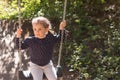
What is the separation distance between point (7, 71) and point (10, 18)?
6.50ft

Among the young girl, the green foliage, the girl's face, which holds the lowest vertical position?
the green foliage

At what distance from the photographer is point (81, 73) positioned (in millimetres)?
6875

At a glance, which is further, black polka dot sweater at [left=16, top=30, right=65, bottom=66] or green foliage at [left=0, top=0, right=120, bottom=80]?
green foliage at [left=0, top=0, right=120, bottom=80]

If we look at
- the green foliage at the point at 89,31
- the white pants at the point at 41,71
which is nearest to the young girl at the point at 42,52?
the white pants at the point at 41,71

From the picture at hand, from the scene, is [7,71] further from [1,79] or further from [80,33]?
[80,33]

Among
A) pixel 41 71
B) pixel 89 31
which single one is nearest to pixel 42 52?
pixel 41 71

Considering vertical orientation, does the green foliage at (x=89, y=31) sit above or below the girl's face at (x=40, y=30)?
Result: below

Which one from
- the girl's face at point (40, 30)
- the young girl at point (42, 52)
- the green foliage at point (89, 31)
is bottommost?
the green foliage at point (89, 31)

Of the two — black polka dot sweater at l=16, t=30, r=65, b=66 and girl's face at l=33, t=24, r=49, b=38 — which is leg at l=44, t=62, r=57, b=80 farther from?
girl's face at l=33, t=24, r=49, b=38

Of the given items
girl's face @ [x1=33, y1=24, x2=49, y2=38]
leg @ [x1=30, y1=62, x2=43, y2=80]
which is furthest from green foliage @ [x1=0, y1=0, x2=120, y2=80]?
girl's face @ [x1=33, y1=24, x2=49, y2=38]

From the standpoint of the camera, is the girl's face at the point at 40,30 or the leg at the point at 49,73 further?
the leg at the point at 49,73

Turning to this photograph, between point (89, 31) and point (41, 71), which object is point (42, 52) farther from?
point (89, 31)

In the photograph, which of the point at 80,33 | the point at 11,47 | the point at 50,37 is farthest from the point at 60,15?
the point at 50,37

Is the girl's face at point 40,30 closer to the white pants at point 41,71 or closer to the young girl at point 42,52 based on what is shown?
the young girl at point 42,52
